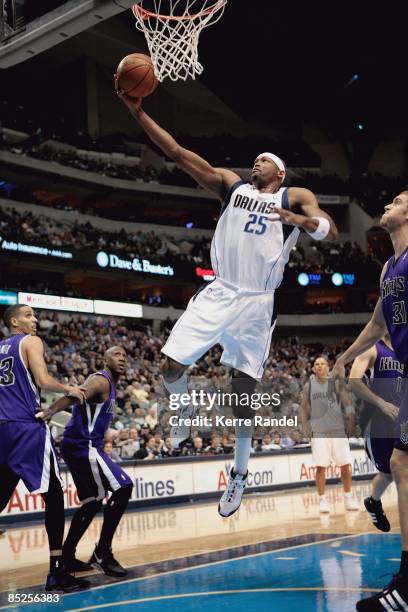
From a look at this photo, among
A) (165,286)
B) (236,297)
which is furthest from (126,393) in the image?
(165,286)

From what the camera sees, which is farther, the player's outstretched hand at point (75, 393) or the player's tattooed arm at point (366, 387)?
the player's tattooed arm at point (366, 387)

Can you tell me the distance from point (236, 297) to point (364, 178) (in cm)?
3504

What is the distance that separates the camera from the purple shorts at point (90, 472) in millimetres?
6977

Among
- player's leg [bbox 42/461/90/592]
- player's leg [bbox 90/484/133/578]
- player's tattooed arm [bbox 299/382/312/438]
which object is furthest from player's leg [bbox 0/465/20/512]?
player's tattooed arm [bbox 299/382/312/438]

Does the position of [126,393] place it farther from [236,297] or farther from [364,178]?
[364,178]

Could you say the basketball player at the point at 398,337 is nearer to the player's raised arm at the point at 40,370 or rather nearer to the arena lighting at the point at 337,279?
the player's raised arm at the point at 40,370

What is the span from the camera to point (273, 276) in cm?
547

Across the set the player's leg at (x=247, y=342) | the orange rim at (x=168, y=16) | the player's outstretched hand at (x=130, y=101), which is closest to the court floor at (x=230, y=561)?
the player's leg at (x=247, y=342)

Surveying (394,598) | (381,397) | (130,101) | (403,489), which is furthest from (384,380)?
(130,101)

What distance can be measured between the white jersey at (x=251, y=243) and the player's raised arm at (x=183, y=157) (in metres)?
0.14

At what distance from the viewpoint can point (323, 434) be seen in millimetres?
11688

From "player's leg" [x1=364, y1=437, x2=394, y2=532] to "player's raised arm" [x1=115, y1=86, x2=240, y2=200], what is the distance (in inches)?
122

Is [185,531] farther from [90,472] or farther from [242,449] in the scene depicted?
[242,449]

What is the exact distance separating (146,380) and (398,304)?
46.4 feet
